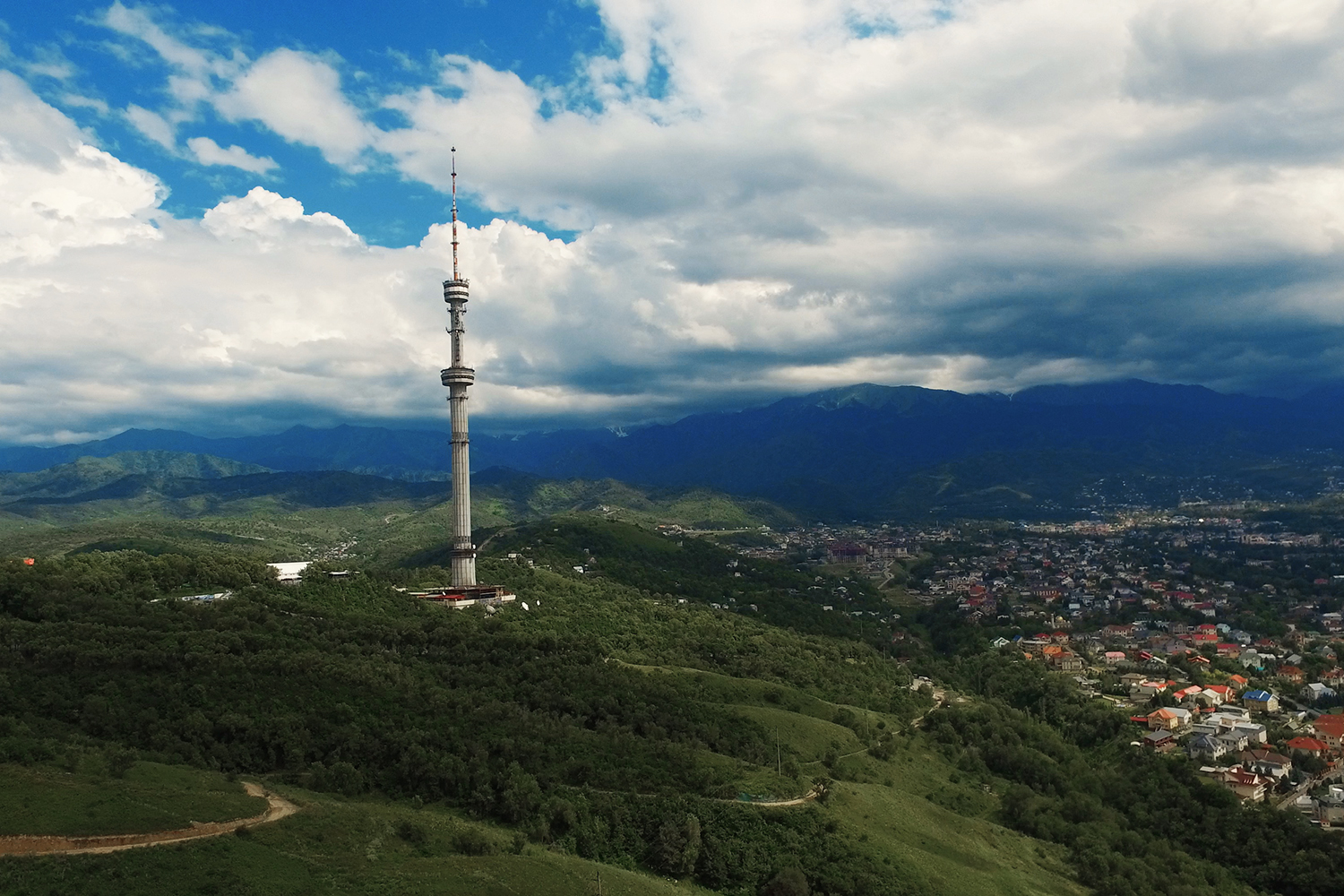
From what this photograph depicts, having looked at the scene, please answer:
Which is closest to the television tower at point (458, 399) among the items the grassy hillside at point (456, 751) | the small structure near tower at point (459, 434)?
the small structure near tower at point (459, 434)

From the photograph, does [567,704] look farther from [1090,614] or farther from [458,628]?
[1090,614]

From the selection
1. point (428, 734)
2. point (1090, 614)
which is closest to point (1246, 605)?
point (1090, 614)

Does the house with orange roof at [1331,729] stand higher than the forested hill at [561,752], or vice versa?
the forested hill at [561,752]

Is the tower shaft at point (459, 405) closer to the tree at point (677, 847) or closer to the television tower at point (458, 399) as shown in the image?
the television tower at point (458, 399)

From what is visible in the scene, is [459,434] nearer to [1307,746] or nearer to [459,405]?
[459,405]

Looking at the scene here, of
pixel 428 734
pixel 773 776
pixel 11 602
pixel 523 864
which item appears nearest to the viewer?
pixel 523 864
